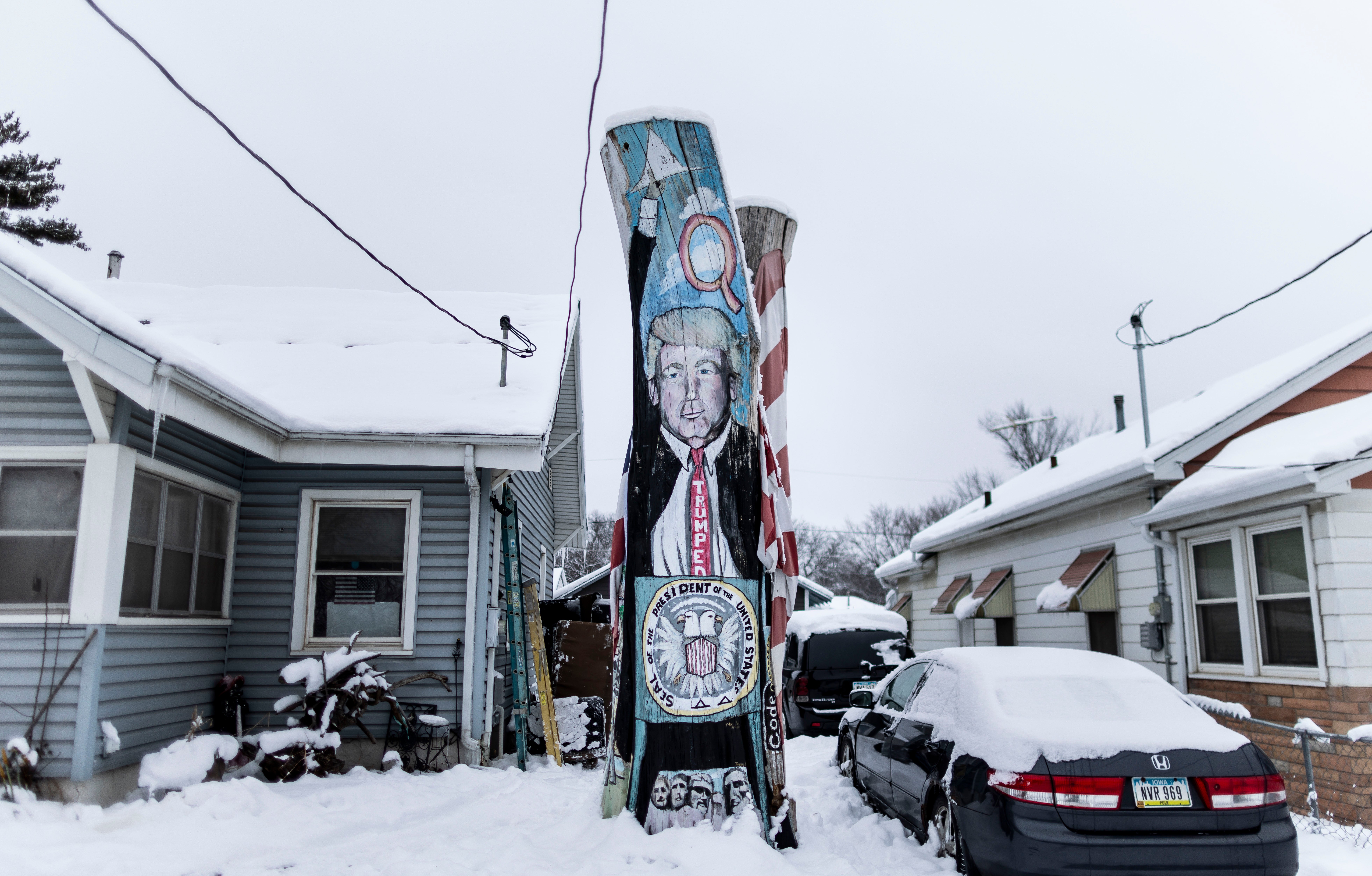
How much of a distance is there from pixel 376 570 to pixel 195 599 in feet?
5.13

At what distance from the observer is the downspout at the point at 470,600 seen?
8.62 meters

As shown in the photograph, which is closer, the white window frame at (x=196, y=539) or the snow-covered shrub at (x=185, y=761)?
the snow-covered shrub at (x=185, y=761)

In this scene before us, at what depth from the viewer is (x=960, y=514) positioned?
63.5ft

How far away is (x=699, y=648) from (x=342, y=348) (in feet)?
24.0

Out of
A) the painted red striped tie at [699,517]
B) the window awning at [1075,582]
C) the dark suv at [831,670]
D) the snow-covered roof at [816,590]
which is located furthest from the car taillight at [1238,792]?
the snow-covered roof at [816,590]

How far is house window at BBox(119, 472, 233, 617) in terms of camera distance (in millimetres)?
7094

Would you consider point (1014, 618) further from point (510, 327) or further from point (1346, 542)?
point (510, 327)

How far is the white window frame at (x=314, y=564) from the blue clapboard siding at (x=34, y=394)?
2.45 m

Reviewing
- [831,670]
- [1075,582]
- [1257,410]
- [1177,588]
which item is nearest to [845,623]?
[831,670]

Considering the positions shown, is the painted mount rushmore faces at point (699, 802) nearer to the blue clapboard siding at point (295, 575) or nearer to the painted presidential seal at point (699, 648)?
the painted presidential seal at point (699, 648)

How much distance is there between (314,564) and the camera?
8977 millimetres

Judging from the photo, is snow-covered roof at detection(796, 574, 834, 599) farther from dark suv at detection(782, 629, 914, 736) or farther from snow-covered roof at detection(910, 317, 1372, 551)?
dark suv at detection(782, 629, 914, 736)

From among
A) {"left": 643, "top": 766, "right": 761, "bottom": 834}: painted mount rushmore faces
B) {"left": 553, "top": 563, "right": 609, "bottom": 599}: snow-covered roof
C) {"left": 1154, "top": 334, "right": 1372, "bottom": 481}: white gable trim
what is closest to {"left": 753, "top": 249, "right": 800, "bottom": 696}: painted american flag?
{"left": 643, "top": 766, "right": 761, "bottom": 834}: painted mount rushmore faces

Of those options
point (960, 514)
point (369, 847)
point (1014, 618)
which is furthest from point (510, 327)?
→ point (960, 514)
